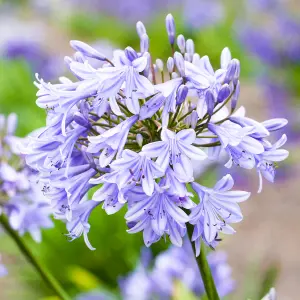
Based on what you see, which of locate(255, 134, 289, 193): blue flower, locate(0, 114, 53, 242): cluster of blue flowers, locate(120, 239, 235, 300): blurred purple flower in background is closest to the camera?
locate(255, 134, 289, 193): blue flower

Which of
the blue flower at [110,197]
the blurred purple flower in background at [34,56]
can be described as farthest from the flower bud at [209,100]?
the blurred purple flower in background at [34,56]

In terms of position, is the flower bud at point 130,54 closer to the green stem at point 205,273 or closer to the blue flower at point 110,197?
the blue flower at point 110,197

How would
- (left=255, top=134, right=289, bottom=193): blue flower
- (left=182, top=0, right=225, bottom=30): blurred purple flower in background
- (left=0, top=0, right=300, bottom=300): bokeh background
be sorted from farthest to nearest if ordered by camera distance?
(left=182, top=0, right=225, bottom=30): blurred purple flower in background
(left=0, top=0, right=300, bottom=300): bokeh background
(left=255, top=134, right=289, bottom=193): blue flower

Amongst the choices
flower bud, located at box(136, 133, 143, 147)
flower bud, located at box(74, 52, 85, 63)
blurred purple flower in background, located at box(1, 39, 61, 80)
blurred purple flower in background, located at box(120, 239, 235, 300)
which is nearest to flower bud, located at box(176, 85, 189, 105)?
flower bud, located at box(136, 133, 143, 147)

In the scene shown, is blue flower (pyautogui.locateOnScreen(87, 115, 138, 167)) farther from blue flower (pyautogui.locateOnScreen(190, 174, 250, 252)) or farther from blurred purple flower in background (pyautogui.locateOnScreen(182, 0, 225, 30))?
blurred purple flower in background (pyautogui.locateOnScreen(182, 0, 225, 30))

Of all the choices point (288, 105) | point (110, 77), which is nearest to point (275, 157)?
point (110, 77)

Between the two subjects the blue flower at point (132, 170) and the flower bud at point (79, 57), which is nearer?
the blue flower at point (132, 170)
